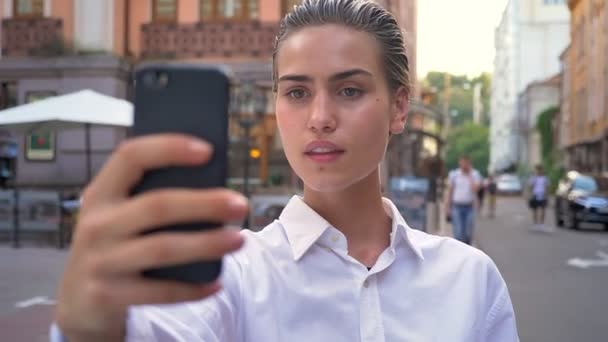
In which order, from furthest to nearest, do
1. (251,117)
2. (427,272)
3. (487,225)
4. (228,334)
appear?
(487,225), (251,117), (427,272), (228,334)

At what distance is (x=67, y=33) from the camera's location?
18.2m

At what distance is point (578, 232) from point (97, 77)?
44.0 feet

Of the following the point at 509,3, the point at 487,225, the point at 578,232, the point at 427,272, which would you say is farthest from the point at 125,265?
the point at 509,3

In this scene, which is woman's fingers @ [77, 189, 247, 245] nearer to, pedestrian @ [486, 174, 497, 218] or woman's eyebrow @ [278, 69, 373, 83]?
woman's eyebrow @ [278, 69, 373, 83]

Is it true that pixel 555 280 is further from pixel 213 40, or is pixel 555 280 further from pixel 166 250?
pixel 166 250

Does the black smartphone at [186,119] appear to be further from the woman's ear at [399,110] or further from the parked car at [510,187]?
the parked car at [510,187]

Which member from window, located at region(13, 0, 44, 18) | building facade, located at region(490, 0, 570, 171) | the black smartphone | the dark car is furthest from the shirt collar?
building facade, located at region(490, 0, 570, 171)

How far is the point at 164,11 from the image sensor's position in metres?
18.6

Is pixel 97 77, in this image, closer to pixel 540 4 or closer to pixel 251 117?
pixel 251 117

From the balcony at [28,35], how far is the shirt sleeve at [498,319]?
55.9 feet

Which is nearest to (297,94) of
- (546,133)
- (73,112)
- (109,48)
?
(73,112)

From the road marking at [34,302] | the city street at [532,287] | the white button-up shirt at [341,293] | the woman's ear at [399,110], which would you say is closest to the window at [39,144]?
the city street at [532,287]

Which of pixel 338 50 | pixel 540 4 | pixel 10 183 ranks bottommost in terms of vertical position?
pixel 10 183

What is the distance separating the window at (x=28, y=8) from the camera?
58.9ft
